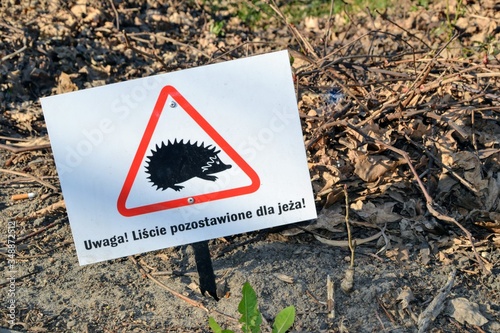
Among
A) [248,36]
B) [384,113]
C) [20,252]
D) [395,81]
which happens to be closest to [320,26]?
[248,36]

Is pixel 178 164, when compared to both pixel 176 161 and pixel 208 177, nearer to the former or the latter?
pixel 176 161

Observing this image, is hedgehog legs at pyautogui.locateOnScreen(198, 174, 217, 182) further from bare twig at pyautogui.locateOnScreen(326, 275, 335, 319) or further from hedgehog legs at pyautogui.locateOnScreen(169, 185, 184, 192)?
bare twig at pyautogui.locateOnScreen(326, 275, 335, 319)

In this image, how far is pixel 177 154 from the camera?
2641 millimetres

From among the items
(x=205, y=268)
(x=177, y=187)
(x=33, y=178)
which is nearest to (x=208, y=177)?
(x=177, y=187)

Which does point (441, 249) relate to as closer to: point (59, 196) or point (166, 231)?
point (166, 231)

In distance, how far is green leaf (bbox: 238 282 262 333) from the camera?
2396mm

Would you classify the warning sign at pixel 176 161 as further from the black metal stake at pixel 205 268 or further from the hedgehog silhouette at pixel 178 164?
the black metal stake at pixel 205 268

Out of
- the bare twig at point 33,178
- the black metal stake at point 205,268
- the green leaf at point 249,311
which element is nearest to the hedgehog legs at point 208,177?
the black metal stake at point 205,268

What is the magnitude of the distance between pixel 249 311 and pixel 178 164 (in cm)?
60

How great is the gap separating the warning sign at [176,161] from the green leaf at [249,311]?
399 mm

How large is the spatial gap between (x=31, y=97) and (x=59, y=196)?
1214mm

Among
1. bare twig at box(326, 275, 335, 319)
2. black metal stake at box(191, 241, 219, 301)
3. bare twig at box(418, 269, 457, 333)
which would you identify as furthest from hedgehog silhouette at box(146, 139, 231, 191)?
bare twig at box(418, 269, 457, 333)

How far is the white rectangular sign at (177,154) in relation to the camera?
2.61 m

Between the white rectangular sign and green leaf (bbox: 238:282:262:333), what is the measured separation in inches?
12.4
